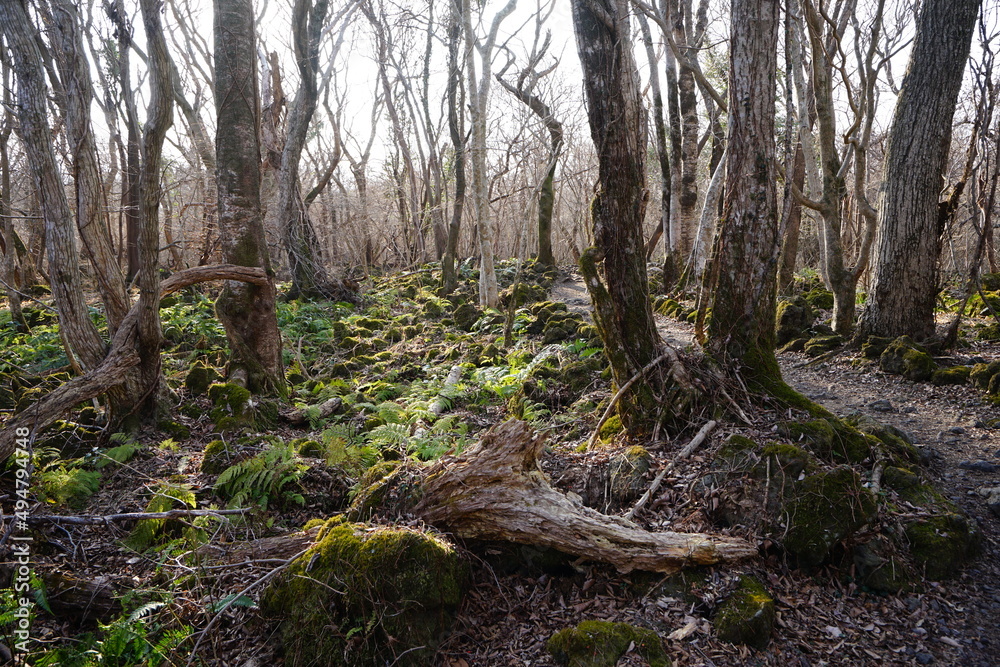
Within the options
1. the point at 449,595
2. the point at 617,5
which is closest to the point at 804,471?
the point at 449,595

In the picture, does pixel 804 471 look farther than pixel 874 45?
No

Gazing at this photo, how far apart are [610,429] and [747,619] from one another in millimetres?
2180

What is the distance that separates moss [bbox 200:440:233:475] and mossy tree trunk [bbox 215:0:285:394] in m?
1.66

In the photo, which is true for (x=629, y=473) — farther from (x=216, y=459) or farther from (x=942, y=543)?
(x=216, y=459)

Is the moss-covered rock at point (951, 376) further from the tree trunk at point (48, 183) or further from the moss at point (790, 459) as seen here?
the tree trunk at point (48, 183)

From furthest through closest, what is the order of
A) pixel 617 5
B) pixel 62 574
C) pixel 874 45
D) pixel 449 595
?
pixel 874 45 < pixel 617 5 < pixel 62 574 < pixel 449 595

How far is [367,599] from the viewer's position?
9.74 ft

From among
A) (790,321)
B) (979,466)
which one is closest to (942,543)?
(979,466)

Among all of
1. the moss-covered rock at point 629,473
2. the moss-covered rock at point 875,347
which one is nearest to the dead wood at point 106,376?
the moss-covered rock at point 629,473

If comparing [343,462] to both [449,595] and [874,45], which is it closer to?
[449,595]

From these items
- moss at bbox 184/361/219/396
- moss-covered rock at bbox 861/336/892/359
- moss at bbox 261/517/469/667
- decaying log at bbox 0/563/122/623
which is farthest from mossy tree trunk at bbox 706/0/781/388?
moss at bbox 184/361/219/396

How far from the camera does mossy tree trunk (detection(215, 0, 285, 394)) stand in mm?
6648

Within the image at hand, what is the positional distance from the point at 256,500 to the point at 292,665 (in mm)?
1796

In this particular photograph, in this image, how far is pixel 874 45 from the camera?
29.8 ft
